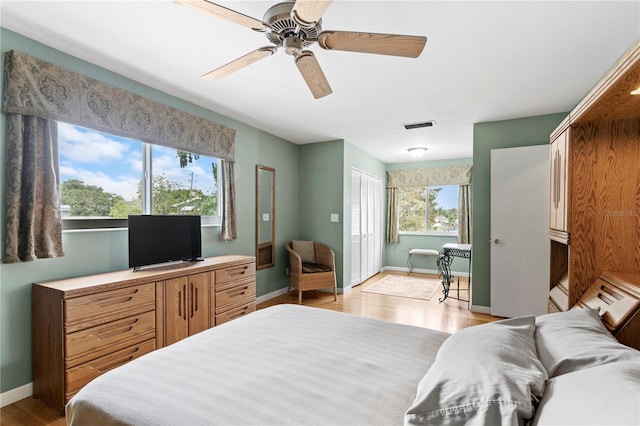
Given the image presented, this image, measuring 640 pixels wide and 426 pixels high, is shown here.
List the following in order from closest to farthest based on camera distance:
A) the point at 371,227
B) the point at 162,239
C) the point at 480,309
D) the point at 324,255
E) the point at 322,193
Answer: the point at 162,239, the point at 480,309, the point at 324,255, the point at 322,193, the point at 371,227

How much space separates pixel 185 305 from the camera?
2742mm

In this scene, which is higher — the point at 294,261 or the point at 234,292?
the point at 294,261

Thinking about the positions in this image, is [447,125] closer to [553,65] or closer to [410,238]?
[553,65]

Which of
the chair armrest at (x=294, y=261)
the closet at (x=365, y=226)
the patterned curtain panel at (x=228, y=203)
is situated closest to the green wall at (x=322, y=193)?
the closet at (x=365, y=226)

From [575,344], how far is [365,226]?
4.81 m

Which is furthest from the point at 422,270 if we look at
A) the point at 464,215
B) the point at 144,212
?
the point at 144,212

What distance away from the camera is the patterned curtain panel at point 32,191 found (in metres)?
2.05

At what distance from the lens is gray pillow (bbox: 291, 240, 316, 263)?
495cm

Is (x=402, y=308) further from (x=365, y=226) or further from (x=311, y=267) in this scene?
(x=365, y=226)

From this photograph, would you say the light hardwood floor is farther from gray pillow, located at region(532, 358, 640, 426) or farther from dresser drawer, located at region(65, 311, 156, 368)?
gray pillow, located at region(532, 358, 640, 426)

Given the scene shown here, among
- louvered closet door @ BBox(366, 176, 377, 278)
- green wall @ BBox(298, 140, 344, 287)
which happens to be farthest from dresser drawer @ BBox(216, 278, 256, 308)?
louvered closet door @ BBox(366, 176, 377, 278)

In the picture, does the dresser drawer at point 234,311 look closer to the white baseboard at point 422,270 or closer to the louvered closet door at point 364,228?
the louvered closet door at point 364,228

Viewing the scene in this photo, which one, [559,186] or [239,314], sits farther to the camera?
[239,314]

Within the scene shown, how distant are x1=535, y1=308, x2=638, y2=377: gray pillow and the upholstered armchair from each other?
3.27m
